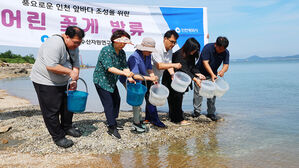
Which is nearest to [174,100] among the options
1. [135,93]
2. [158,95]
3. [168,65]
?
[168,65]

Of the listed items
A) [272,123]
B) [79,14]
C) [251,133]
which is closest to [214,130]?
[251,133]

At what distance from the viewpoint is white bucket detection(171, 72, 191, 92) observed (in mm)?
4184

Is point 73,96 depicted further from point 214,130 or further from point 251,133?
point 251,133

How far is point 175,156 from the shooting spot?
3316 mm

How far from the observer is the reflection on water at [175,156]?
3.08 meters

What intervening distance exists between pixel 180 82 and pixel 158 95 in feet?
2.03

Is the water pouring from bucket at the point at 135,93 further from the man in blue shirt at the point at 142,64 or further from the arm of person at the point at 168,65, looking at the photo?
the arm of person at the point at 168,65

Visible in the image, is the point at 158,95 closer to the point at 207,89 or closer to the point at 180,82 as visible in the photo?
the point at 180,82

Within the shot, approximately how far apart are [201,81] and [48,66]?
2718 millimetres

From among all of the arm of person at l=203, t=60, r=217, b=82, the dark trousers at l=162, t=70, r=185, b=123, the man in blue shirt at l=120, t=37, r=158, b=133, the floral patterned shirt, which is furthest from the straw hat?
the arm of person at l=203, t=60, r=217, b=82

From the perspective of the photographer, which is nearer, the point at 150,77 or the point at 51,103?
the point at 51,103

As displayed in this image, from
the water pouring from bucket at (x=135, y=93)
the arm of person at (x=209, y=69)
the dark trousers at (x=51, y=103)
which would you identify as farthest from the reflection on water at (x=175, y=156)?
the arm of person at (x=209, y=69)

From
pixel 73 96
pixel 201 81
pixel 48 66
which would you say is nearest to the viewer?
pixel 48 66

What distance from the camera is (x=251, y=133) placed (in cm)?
450
